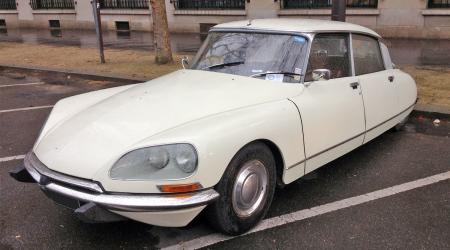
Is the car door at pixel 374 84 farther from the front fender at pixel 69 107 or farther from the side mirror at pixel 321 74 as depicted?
the front fender at pixel 69 107

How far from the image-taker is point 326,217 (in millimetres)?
3588

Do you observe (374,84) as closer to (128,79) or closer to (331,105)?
(331,105)

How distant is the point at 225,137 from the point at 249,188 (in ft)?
1.58

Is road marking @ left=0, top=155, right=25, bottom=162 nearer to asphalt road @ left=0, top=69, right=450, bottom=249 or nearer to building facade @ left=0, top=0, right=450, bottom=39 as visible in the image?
asphalt road @ left=0, top=69, right=450, bottom=249

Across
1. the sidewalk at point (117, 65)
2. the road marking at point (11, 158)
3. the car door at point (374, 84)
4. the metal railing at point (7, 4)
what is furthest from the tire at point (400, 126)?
the metal railing at point (7, 4)

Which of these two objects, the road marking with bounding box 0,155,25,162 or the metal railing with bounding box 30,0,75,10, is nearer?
the road marking with bounding box 0,155,25,162

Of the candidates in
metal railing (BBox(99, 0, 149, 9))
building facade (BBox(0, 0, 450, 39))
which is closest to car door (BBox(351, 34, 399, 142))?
building facade (BBox(0, 0, 450, 39))

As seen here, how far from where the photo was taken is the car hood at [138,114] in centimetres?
298

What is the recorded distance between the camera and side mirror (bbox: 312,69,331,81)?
150 inches

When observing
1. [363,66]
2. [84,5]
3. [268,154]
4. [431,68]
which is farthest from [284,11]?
[268,154]

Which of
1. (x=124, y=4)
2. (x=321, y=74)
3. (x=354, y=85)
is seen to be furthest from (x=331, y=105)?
(x=124, y=4)

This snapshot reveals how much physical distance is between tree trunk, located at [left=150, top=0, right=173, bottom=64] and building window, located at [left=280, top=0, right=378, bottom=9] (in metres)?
6.28

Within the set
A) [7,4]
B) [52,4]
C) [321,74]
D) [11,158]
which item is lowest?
[11,158]

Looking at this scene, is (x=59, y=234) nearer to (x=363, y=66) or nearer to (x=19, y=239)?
(x=19, y=239)
